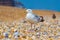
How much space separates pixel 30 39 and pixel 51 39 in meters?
0.47

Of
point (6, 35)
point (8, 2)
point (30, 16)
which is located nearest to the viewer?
point (6, 35)

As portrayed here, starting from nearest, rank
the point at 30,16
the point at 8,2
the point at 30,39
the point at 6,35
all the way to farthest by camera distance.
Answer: the point at 30,39 → the point at 6,35 → the point at 30,16 → the point at 8,2

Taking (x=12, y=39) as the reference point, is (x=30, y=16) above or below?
above

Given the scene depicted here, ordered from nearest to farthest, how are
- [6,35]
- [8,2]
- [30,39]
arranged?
[30,39] → [6,35] → [8,2]

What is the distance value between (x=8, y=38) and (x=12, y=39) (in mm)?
221

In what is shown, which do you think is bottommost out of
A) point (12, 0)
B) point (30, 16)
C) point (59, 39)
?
point (59, 39)

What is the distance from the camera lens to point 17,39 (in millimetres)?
6234

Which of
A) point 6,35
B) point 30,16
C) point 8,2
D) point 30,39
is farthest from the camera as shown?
point 8,2

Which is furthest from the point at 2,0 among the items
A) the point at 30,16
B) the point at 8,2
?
the point at 30,16

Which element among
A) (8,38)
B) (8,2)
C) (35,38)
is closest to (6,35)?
(8,38)

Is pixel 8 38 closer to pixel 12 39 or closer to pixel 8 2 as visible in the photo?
pixel 12 39

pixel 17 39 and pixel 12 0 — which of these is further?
pixel 12 0

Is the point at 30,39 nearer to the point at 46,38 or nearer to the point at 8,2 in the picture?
the point at 46,38

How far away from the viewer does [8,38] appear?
21.0ft
